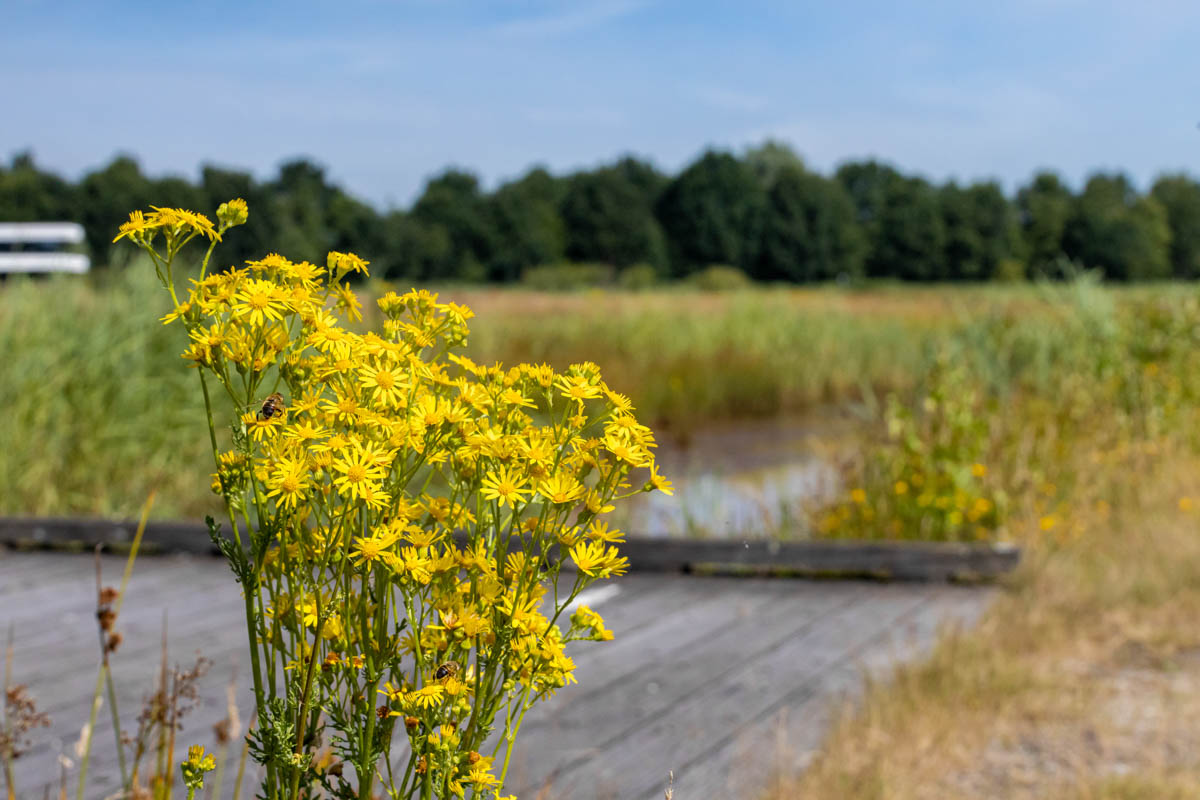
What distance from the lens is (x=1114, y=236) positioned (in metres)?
50.6

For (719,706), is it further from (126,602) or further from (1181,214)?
(1181,214)

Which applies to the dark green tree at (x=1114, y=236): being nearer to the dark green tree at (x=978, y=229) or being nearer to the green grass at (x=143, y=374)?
the dark green tree at (x=978, y=229)

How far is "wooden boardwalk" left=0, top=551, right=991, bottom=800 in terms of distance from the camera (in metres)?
2.25

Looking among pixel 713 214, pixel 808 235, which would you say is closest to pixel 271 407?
pixel 713 214

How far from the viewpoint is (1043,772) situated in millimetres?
2484

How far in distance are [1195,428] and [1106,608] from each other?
9.85 feet

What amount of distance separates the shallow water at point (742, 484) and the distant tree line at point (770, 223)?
35132 millimetres

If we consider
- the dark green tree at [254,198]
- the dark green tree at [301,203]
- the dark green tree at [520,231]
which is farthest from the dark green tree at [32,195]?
the dark green tree at [520,231]

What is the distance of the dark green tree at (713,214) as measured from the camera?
172 feet

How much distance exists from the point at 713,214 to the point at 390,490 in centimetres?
5230

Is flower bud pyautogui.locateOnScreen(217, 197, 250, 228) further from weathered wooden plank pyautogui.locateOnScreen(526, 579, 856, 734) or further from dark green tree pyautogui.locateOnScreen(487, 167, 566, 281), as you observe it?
dark green tree pyautogui.locateOnScreen(487, 167, 566, 281)

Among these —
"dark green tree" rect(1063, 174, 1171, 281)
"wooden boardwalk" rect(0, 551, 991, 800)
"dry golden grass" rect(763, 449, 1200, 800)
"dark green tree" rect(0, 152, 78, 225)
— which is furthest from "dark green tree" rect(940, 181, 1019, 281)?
"wooden boardwalk" rect(0, 551, 991, 800)

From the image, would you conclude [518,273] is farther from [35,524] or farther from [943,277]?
[35,524]

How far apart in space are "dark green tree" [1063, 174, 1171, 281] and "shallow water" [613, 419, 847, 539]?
1775 inches
